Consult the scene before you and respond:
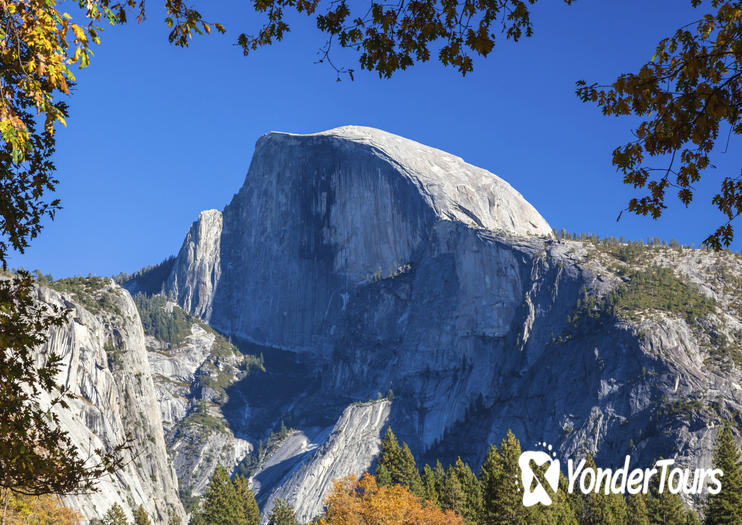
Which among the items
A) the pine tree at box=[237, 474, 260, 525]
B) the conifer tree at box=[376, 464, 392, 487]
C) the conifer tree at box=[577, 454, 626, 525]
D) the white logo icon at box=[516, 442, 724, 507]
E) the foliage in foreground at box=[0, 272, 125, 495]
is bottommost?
the foliage in foreground at box=[0, 272, 125, 495]

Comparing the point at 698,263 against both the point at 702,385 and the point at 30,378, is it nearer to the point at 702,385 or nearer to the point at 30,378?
the point at 702,385

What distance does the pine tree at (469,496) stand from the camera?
259ft

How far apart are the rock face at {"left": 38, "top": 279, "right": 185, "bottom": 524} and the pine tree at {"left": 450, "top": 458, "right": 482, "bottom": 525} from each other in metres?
52.0

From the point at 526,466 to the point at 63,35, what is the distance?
76.2 metres

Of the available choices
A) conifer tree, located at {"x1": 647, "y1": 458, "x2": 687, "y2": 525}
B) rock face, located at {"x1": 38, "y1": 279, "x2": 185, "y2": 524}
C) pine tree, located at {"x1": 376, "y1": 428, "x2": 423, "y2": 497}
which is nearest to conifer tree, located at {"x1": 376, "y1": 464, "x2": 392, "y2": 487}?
pine tree, located at {"x1": 376, "y1": 428, "x2": 423, "y2": 497}

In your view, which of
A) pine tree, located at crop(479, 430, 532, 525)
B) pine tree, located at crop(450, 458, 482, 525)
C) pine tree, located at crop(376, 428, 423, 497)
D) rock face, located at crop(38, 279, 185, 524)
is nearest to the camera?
pine tree, located at crop(479, 430, 532, 525)

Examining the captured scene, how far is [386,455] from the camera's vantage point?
92438 mm

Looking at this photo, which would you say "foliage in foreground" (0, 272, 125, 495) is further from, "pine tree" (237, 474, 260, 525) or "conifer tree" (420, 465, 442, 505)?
"pine tree" (237, 474, 260, 525)

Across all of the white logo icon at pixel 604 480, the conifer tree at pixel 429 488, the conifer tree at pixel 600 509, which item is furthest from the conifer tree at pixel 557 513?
the conifer tree at pixel 429 488

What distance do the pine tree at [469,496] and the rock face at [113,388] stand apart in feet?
170

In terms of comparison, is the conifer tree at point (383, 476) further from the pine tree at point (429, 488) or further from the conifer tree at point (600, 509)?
the conifer tree at point (600, 509)

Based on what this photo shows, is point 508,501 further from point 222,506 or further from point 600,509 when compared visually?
point 222,506

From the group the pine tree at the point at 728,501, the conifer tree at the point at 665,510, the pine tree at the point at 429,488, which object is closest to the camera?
the pine tree at the point at 728,501

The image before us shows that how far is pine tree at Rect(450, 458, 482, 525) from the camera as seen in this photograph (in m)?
79.1
